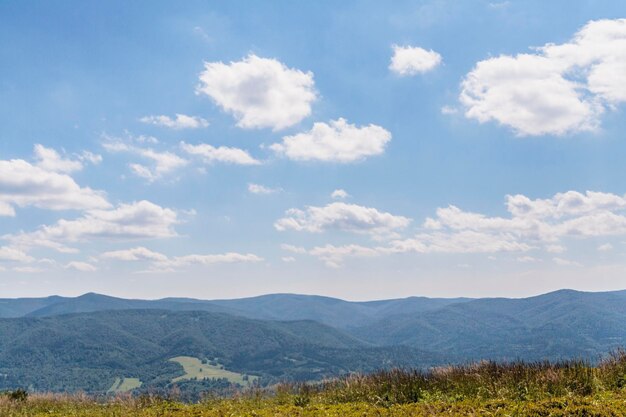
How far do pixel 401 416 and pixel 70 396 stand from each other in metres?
18.5

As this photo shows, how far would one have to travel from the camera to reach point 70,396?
932 inches

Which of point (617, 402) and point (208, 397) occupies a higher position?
point (617, 402)

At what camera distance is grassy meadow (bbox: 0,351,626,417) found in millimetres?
11945

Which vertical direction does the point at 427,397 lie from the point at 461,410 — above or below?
below

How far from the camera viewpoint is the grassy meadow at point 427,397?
470 inches

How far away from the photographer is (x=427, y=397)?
50.9 feet

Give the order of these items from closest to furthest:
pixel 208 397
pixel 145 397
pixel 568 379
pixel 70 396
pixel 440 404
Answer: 1. pixel 440 404
2. pixel 568 379
3. pixel 145 397
4. pixel 208 397
5. pixel 70 396

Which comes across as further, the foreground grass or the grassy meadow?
the grassy meadow

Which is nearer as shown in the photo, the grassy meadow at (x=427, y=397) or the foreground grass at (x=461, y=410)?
the foreground grass at (x=461, y=410)

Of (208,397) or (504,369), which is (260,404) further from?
(504,369)

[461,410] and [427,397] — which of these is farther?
[427,397]

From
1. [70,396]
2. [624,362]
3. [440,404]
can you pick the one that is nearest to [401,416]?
[440,404]

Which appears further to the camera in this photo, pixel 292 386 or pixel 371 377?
pixel 292 386

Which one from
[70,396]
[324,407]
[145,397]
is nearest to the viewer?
[324,407]
